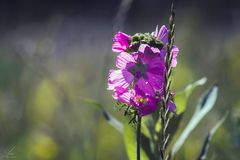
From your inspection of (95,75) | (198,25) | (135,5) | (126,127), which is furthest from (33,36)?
(126,127)

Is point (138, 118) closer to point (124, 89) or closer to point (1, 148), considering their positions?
point (124, 89)

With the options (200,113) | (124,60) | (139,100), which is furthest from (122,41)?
(200,113)

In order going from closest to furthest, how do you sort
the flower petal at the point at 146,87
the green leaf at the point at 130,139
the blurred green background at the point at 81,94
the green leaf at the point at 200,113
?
the flower petal at the point at 146,87 → the green leaf at the point at 130,139 → the green leaf at the point at 200,113 → the blurred green background at the point at 81,94

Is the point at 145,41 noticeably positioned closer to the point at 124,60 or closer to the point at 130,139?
the point at 124,60

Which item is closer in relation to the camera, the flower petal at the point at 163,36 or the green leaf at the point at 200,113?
the flower petal at the point at 163,36

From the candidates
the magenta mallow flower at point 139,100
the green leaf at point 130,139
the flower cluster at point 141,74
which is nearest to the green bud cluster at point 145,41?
the flower cluster at point 141,74

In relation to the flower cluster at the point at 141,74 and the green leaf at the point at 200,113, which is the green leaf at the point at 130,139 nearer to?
the green leaf at the point at 200,113
